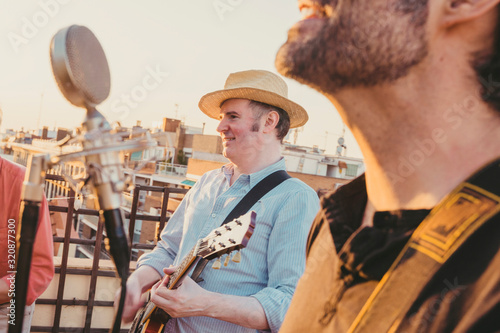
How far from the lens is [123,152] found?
0.79m

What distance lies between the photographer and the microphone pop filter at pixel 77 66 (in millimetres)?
802

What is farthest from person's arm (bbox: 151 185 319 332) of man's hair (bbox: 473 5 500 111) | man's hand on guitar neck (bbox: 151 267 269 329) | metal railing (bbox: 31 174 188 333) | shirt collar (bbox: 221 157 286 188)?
metal railing (bbox: 31 174 188 333)

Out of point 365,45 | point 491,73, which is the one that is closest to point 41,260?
point 365,45

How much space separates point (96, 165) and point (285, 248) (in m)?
1.58

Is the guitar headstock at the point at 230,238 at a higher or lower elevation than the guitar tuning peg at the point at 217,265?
higher

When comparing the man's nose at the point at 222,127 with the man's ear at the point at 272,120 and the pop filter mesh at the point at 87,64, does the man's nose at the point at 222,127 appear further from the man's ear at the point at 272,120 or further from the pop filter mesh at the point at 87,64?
the pop filter mesh at the point at 87,64

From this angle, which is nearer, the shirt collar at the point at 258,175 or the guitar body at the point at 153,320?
the guitar body at the point at 153,320

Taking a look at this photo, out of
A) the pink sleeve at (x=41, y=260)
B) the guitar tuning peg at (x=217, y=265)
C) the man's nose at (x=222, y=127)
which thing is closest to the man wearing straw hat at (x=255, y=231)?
the man's nose at (x=222, y=127)

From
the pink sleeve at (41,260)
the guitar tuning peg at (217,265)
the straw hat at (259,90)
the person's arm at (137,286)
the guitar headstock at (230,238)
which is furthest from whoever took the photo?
the straw hat at (259,90)

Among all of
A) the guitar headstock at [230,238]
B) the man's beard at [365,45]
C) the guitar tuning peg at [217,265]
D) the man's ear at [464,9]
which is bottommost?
the guitar tuning peg at [217,265]

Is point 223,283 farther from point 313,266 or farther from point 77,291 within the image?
point 77,291

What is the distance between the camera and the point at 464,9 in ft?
3.01

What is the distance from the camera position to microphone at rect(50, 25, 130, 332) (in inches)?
30.5

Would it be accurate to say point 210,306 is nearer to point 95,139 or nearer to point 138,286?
point 138,286
